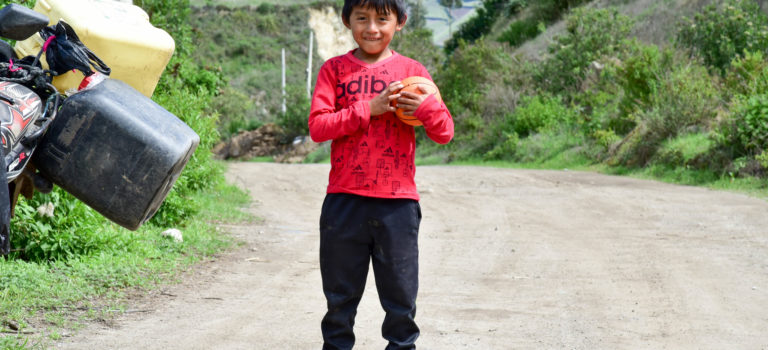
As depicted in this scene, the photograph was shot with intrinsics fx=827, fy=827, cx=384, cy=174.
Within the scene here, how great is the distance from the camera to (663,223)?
9391mm

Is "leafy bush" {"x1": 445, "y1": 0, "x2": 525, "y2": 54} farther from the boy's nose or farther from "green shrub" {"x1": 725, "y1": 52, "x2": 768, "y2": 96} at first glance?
the boy's nose

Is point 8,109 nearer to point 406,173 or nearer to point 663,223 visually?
point 406,173

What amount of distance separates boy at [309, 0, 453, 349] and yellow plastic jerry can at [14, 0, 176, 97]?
639mm

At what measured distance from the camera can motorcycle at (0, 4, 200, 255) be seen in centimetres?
250

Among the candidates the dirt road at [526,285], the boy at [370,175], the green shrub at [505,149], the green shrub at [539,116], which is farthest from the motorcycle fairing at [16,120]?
the green shrub at [539,116]

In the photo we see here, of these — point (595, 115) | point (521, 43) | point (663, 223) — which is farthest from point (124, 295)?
point (521, 43)

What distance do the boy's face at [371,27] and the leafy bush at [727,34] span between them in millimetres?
18602

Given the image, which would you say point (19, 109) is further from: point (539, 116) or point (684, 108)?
point (539, 116)

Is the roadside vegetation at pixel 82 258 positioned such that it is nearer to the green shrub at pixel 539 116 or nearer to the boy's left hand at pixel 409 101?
the boy's left hand at pixel 409 101

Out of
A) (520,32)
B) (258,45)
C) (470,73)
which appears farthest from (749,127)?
(258,45)

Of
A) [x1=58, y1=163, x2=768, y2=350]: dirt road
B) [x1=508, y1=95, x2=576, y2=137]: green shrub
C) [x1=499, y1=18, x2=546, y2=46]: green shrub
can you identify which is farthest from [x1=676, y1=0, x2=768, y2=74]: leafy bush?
[x1=499, y1=18, x2=546, y2=46]: green shrub

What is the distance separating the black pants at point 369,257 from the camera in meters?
3.20

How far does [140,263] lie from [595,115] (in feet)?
57.4

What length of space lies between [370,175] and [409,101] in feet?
1.06
